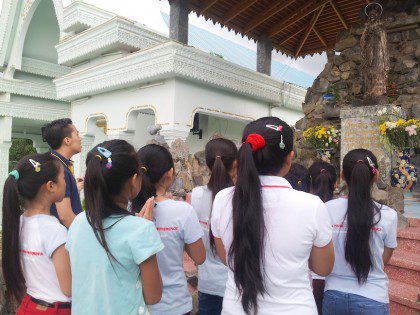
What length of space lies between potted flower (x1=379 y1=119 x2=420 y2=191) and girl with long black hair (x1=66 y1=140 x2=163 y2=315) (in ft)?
16.1

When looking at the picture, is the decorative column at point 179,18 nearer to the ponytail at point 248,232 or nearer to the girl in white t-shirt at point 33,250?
the girl in white t-shirt at point 33,250

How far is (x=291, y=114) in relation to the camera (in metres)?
11.8

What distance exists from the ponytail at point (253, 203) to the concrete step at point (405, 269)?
2.83m

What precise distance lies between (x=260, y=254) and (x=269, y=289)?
0.15 metres

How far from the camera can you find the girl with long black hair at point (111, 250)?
4.72ft

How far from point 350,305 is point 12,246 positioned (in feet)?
5.87

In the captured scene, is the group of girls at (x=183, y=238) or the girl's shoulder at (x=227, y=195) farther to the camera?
the girl's shoulder at (x=227, y=195)

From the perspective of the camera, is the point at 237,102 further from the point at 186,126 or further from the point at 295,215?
the point at 295,215

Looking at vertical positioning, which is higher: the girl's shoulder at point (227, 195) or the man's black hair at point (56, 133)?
the man's black hair at point (56, 133)

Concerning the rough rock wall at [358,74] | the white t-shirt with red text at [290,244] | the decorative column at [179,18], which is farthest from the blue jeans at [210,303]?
the decorative column at [179,18]

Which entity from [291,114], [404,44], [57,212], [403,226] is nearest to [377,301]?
[57,212]

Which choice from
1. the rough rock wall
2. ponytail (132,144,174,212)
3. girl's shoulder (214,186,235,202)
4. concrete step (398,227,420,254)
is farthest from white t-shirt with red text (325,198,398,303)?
the rough rock wall

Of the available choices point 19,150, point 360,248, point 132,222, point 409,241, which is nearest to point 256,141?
point 132,222

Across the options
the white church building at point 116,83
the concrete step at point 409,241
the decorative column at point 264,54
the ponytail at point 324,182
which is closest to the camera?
the ponytail at point 324,182
